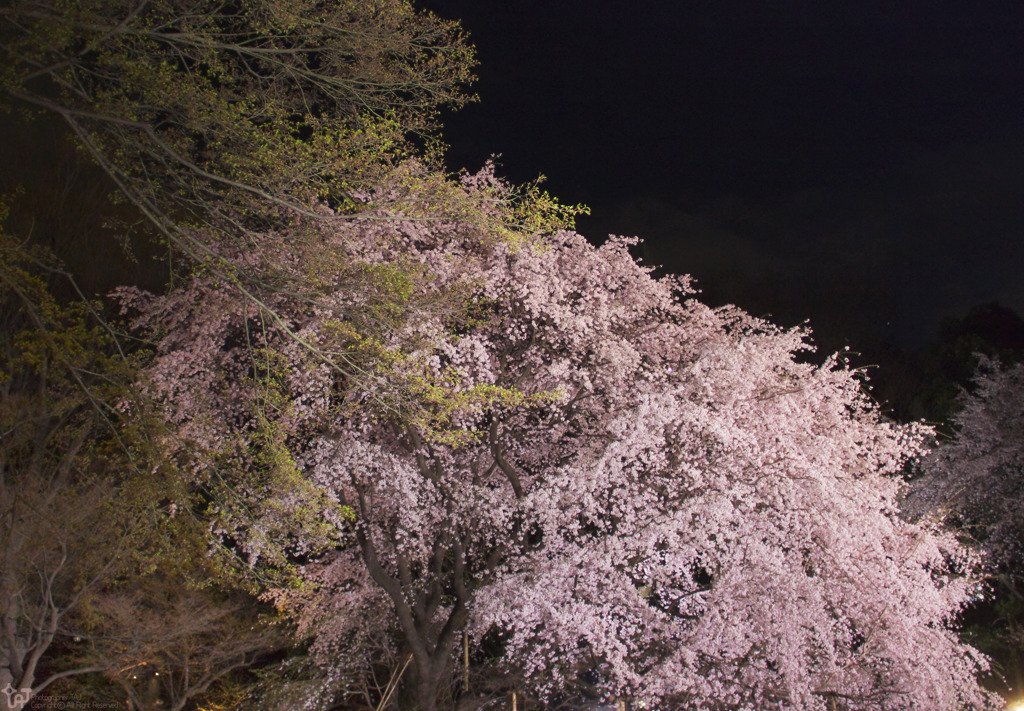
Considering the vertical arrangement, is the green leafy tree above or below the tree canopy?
below

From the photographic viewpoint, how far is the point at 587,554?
9.42 metres

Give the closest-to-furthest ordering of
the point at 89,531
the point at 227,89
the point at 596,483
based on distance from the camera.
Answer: the point at 227,89, the point at 596,483, the point at 89,531

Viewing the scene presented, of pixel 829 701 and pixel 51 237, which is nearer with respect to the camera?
pixel 829 701

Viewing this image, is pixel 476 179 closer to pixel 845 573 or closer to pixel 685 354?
pixel 685 354

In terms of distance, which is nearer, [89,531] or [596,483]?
[596,483]

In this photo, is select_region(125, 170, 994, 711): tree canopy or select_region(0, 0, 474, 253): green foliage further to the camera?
select_region(125, 170, 994, 711): tree canopy

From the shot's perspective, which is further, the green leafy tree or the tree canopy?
the tree canopy

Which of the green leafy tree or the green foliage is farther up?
the green foliage

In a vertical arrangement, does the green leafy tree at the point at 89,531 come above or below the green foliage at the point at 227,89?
below

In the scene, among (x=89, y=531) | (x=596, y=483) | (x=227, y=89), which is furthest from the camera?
(x=89, y=531)

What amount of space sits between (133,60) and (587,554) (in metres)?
7.50

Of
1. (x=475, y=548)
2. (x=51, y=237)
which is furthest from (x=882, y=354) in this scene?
(x=51, y=237)

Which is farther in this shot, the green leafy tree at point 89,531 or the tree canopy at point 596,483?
the tree canopy at point 596,483

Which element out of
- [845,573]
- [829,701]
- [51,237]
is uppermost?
[51,237]
